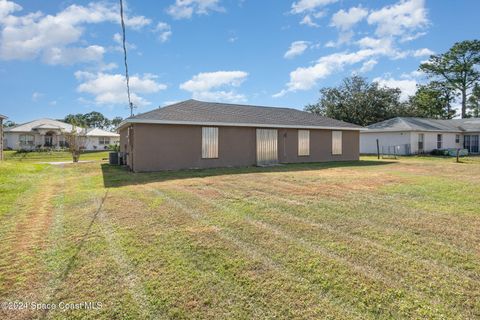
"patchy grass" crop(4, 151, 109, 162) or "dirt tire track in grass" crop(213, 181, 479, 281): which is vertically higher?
"patchy grass" crop(4, 151, 109, 162)

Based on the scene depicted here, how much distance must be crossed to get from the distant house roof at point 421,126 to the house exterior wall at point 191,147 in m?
A: 11.2

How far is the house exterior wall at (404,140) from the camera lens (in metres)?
26.9

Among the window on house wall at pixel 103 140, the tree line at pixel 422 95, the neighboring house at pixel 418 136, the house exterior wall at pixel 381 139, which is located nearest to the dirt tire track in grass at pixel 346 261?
the neighboring house at pixel 418 136

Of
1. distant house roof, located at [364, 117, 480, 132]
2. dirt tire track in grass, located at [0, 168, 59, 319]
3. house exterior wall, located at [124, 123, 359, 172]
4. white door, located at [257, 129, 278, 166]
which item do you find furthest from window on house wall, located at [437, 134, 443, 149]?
dirt tire track in grass, located at [0, 168, 59, 319]

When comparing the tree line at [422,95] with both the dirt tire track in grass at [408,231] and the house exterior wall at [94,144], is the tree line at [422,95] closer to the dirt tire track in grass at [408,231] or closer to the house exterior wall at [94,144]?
the house exterior wall at [94,144]

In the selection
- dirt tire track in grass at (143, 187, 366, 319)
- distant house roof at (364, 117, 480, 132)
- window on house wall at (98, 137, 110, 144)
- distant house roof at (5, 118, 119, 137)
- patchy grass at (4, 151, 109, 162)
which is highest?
distant house roof at (5, 118, 119, 137)

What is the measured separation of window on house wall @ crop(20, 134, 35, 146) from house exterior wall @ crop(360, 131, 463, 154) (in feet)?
125

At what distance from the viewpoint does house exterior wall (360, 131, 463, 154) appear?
26.9 metres

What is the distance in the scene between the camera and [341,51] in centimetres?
2506

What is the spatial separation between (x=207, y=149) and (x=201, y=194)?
7.25m

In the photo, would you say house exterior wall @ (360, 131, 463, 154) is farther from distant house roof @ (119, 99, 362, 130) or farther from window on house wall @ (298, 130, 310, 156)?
window on house wall @ (298, 130, 310, 156)

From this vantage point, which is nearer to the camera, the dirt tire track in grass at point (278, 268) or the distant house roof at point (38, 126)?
the dirt tire track in grass at point (278, 268)

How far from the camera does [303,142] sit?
18375mm

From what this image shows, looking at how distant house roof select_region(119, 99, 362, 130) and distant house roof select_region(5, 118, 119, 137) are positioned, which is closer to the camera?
distant house roof select_region(119, 99, 362, 130)
